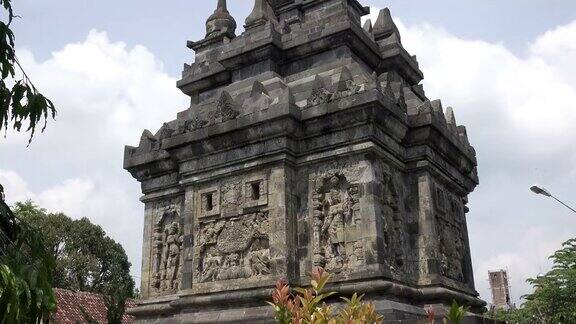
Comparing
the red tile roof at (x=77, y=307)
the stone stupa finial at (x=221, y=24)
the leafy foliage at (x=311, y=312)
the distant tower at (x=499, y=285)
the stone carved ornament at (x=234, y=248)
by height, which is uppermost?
the distant tower at (x=499, y=285)

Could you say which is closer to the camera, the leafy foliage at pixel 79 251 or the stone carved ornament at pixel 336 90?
the stone carved ornament at pixel 336 90

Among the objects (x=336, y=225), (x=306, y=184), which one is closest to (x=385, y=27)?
(x=306, y=184)

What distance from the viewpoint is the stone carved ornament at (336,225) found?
10.6 m

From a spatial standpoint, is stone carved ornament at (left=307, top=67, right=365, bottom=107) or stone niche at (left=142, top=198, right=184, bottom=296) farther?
stone niche at (left=142, top=198, right=184, bottom=296)

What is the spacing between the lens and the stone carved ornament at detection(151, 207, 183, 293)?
12.9 m

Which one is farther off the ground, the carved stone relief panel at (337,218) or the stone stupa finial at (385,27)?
the stone stupa finial at (385,27)

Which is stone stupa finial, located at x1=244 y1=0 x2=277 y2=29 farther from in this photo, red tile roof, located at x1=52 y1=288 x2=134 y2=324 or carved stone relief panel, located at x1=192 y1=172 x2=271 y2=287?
red tile roof, located at x1=52 y1=288 x2=134 y2=324

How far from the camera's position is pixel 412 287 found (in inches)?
432

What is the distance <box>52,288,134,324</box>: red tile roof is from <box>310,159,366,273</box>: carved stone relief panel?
1610 cm

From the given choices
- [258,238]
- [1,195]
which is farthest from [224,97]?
[1,195]

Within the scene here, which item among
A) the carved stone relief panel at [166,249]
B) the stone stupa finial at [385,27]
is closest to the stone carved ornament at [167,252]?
the carved stone relief panel at [166,249]

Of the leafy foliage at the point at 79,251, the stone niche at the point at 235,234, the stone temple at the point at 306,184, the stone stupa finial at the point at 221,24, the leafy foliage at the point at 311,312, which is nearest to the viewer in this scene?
the leafy foliage at the point at 311,312

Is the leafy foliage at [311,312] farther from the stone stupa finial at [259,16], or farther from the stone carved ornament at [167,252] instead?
the stone stupa finial at [259,16]

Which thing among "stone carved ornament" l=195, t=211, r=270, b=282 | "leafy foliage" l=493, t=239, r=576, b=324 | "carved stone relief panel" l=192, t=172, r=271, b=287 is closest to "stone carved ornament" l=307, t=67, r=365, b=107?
"carved stone relief panel" l=192, t=172, r=271, b=287
